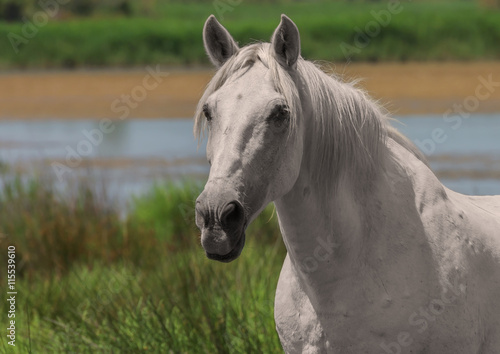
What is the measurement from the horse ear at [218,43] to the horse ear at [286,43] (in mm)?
200

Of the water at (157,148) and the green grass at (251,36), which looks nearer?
the water at (157,148)

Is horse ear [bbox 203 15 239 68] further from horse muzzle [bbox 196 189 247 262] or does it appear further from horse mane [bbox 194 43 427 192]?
horse muzzle [bbox 196 189 247 262]

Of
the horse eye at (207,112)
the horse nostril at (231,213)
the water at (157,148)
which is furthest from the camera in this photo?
the water at (157,148)

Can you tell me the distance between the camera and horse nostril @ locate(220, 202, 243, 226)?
112 inches

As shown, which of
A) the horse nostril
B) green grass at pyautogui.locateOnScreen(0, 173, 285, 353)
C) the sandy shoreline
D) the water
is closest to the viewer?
the horse nostril

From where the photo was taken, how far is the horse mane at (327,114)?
3.12m

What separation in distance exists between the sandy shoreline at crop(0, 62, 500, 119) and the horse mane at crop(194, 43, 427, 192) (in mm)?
19281

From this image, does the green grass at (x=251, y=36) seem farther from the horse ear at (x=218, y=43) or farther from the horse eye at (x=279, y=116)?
the horse eye at (x=279, y=116)

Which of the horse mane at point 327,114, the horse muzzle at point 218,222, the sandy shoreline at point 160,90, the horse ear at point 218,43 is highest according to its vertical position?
the horse ear at point 218,43

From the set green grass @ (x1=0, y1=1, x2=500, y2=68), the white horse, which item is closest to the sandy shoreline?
green grass @ (x1=0, y1=1, x2=500, y2=68)

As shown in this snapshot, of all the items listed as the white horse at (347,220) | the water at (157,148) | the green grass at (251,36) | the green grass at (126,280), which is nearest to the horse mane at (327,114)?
the white horse at (347,220)

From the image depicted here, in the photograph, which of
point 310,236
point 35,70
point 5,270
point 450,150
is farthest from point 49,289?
point 35,70

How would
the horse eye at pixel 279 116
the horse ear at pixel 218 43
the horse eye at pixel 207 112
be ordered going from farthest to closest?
the horse ear at pixel 218 43, the horse eye at pixel 207 112, the horse eye at pixel 279 116

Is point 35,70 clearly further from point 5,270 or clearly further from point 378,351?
point 378,351
